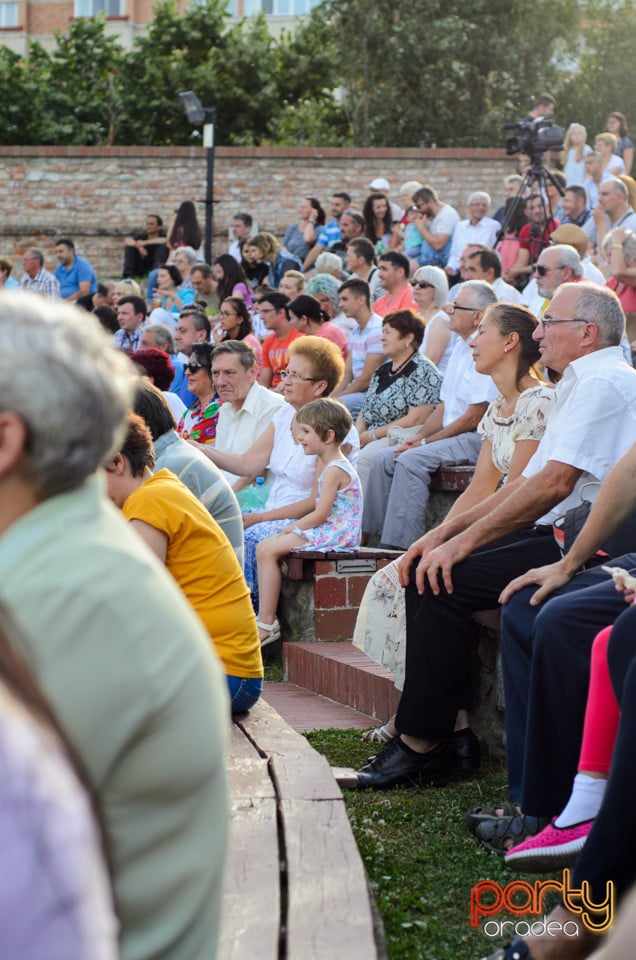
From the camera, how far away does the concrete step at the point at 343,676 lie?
18.0ft

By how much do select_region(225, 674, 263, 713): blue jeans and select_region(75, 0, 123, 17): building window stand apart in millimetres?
41401

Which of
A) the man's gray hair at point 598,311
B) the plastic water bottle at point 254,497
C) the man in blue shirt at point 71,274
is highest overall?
the man's gray hair at point 598,311

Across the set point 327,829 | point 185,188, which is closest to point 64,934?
point 327,829

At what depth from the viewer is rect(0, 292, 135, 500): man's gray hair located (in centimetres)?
161

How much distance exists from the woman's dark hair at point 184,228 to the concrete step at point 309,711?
1208cm

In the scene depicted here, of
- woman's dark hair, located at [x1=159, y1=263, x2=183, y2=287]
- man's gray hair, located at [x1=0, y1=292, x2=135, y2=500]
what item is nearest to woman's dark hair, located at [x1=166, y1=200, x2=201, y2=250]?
woman's dark hair, located at [x1=159, y1=263, x2=183, y2=287]

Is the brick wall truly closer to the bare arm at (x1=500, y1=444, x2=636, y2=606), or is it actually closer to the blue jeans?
the blue jeans

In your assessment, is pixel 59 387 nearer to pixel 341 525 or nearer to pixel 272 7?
pixel 341 525

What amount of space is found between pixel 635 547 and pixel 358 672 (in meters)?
1.80

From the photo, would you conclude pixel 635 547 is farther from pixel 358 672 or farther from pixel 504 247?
pixel 504 247

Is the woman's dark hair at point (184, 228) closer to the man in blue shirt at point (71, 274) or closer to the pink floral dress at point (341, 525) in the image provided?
the man in blue shirt at point (71, 274)

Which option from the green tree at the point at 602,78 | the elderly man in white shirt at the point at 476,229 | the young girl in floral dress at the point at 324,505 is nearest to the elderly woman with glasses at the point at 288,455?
the young girl in floral dress at the point at 324,505

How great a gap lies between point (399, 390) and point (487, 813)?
4876 millimetres

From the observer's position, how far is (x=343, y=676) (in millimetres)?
5875
